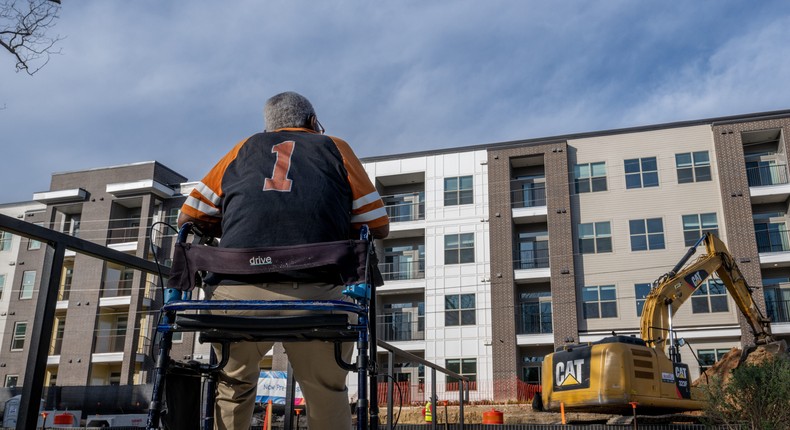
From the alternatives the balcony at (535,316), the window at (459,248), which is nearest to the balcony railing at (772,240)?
the balcony at (535,316)

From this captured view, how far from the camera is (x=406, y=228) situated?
122ft

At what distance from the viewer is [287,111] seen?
3195mm

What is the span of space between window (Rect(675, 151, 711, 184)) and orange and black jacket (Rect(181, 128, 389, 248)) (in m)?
33.9

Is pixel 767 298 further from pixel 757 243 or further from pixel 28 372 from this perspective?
pixel 28 372

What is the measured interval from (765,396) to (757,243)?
82.3 ft

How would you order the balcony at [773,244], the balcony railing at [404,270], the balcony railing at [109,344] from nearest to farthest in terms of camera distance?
the balcony at [773,244] → the balcony railing at [404,270] → the balcony railing at [109,344]

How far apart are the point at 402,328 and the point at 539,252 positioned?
771 centimetres

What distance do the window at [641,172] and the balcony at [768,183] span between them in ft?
13.3

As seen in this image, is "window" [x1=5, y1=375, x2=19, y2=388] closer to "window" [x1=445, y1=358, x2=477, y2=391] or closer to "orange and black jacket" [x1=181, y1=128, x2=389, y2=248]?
"window" [x1=445, y1=358, x2=477, y2=391]

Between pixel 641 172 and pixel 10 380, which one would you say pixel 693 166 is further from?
pixel 10 380

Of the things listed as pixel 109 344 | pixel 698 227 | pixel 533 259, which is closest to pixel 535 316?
pixel 533 259

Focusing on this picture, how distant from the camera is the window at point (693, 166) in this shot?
33.8 metres

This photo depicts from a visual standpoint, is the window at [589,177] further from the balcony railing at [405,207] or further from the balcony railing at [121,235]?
the balcony railing at [121,235]

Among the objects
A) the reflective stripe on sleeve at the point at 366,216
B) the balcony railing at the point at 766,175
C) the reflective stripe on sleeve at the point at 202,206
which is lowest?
the reflective stripe on sleeve at the point at 366,216
